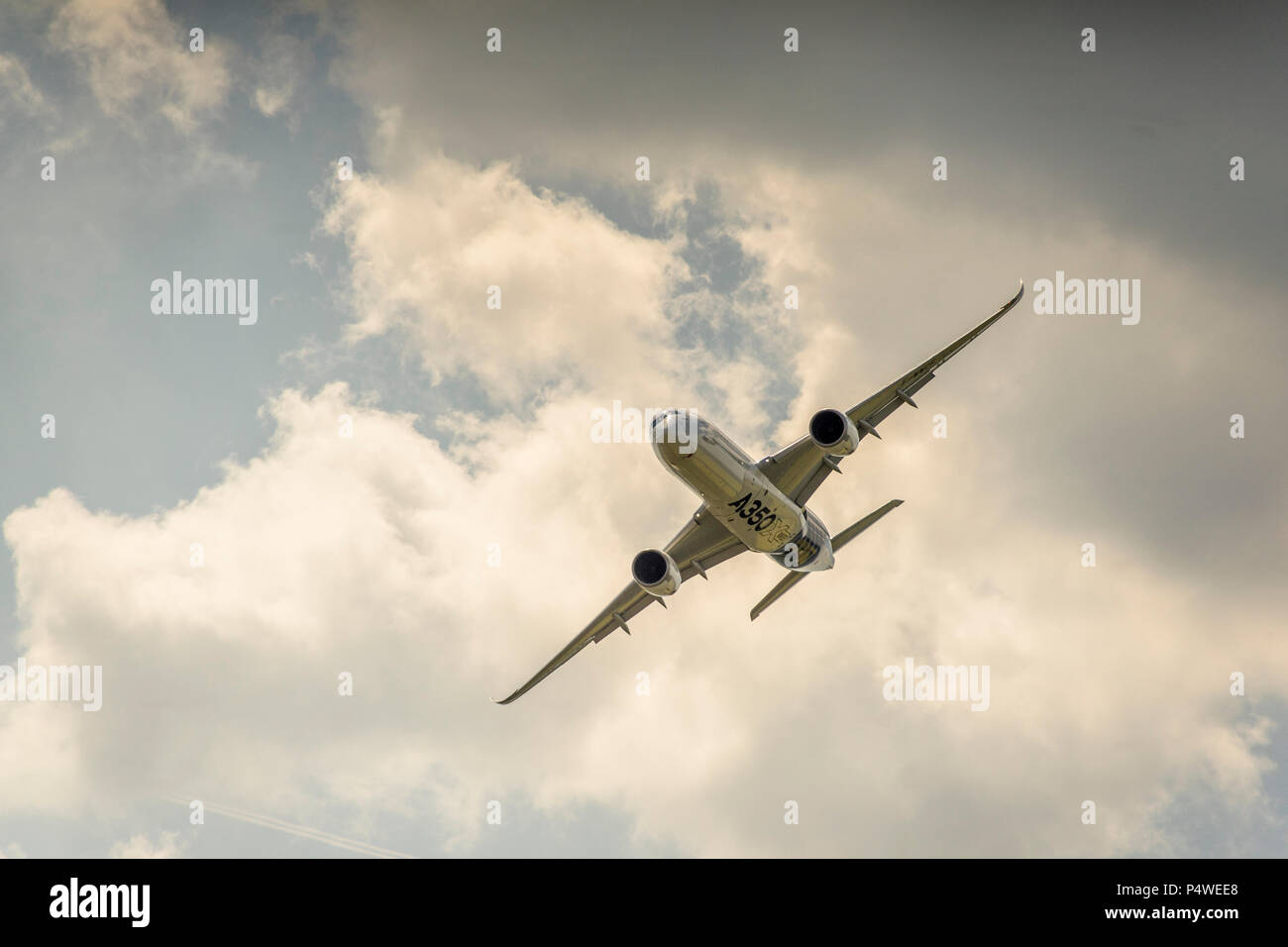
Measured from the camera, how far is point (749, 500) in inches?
1464

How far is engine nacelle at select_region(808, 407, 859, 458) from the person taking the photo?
38375mm

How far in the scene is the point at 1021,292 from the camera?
38219mm

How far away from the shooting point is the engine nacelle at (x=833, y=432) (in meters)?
38.4

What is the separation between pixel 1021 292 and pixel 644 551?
1880cm

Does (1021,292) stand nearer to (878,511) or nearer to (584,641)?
(878,511)

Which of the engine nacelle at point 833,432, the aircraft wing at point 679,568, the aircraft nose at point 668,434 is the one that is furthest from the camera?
the aircraft wing at point 679,568

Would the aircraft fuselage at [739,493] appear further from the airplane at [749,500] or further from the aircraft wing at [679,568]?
the aircraft wing at [679,568]

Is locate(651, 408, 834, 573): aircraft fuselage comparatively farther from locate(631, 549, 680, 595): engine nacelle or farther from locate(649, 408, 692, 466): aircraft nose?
locate(631, 549, 680, 595): engine nacelle

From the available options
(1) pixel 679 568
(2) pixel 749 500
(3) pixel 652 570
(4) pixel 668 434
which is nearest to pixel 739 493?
(2) pixel 749 500

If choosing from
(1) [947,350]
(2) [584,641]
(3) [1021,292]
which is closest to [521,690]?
(2) [584,641]

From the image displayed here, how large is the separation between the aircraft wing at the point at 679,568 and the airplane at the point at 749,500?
0.05 m

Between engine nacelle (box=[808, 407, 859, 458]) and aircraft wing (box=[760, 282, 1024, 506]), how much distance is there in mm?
1075

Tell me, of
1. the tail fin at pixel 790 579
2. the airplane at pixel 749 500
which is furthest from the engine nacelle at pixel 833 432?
the tail fin at pixel 790 579

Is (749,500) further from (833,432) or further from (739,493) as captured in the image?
(833,432)
